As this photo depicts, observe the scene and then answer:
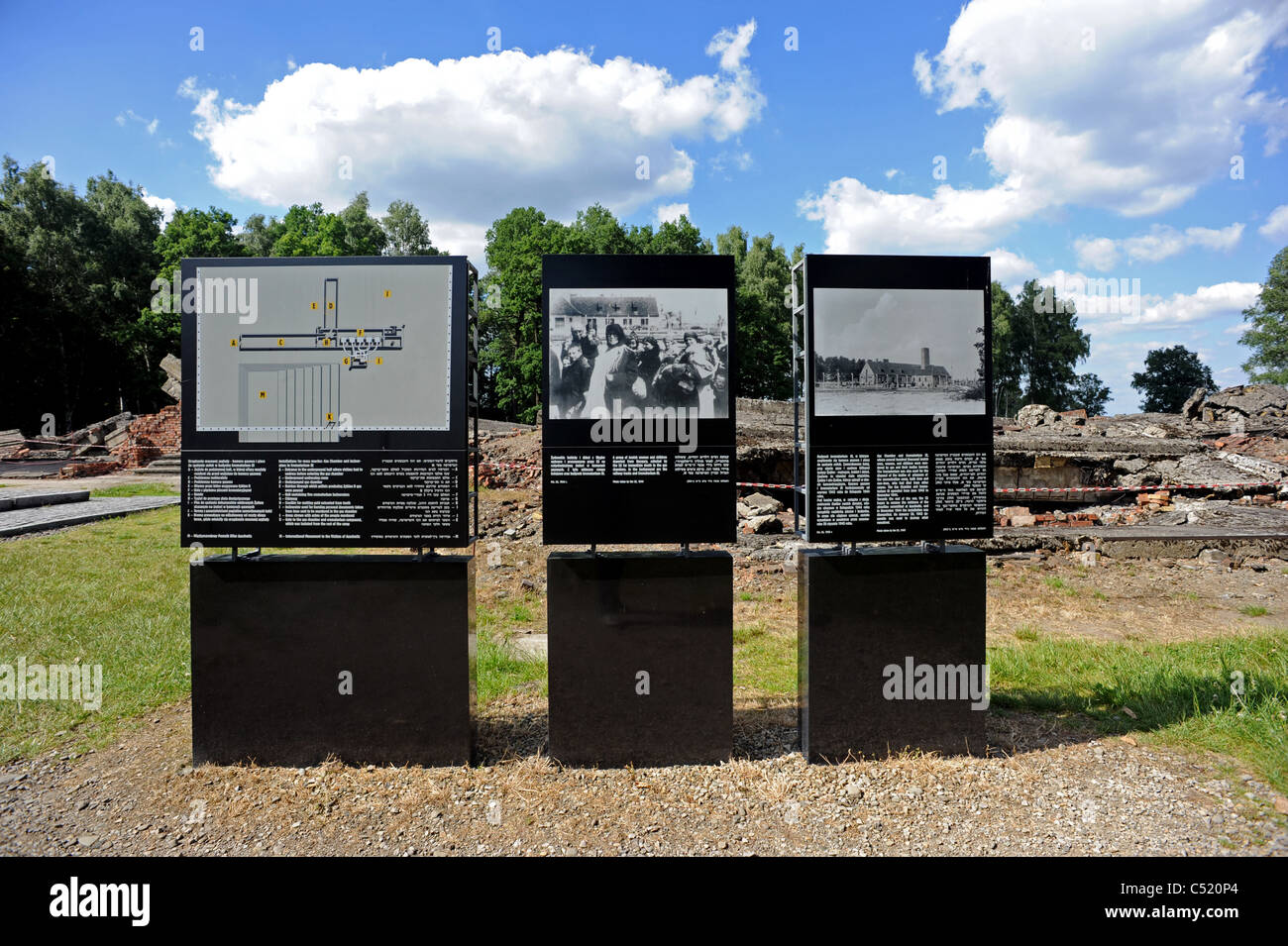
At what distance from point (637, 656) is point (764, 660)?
296cm

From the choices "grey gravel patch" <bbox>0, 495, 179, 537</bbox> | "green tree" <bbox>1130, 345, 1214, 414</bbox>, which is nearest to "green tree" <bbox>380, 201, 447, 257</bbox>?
"grey gravel patch" <bbox>0, 495, 179, 537</bbox>

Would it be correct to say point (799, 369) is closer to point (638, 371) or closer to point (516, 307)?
point (638, 371)

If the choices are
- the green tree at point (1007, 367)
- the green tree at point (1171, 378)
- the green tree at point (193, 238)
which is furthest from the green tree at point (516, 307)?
the green tree at point (1171, 378)

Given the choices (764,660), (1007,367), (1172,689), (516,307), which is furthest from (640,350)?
(1007,367)

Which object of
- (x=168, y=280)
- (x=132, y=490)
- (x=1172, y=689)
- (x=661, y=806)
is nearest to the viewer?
(x=661, y=806)

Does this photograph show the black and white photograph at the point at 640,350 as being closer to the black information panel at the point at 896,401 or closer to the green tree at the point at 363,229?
the black information panel at the point at 896,401

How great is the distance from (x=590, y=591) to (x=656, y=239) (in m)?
41.1

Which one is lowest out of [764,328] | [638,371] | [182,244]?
[638,371]

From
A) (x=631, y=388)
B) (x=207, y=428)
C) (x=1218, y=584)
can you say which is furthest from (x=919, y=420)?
(x=1218, y=584)

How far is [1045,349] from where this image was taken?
58.3 meters

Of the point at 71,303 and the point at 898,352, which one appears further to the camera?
the point at 71,303

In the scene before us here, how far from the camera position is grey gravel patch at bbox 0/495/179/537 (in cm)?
1492

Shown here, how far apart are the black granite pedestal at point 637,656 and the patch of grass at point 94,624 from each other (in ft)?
11.9

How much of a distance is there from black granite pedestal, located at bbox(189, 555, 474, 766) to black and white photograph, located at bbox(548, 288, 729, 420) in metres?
1.45
